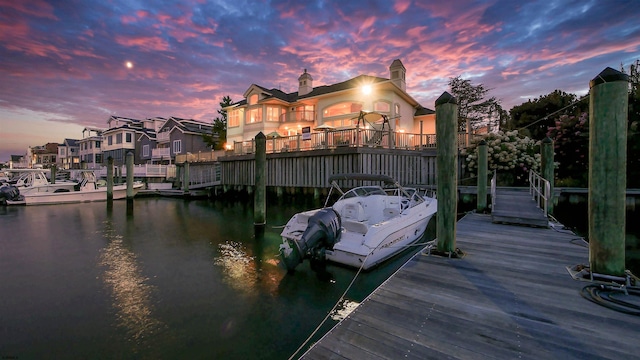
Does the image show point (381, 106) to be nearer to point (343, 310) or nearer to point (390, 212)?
point (390, 212)

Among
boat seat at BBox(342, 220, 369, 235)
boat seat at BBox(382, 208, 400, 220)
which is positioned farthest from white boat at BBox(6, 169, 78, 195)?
boat seat at BBox(382, 208, 400, 220)

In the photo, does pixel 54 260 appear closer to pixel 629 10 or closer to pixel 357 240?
pixel 357 240

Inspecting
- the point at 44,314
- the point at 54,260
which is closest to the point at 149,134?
the point at 54,260

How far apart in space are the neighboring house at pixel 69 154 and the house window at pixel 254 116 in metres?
47.5

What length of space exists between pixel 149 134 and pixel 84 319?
4746 cm

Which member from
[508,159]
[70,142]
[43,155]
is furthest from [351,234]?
[43,155]

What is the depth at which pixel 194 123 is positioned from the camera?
145 feet

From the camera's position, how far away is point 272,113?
3064cm

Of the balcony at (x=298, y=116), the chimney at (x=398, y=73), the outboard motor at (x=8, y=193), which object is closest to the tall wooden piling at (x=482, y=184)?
the chimney at (x=398, y=73)

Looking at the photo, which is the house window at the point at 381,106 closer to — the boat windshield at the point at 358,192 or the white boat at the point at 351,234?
the boat windshield at the point at 358,192

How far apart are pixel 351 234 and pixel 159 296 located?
4.40 m

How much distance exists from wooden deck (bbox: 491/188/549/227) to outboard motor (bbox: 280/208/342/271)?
5303 mm

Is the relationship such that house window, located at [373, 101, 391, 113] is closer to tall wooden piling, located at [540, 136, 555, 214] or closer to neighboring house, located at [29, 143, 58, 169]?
tall wooden piling, located at [540, 136, 555, 214]

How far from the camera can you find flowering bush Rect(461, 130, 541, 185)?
16.0 meters
